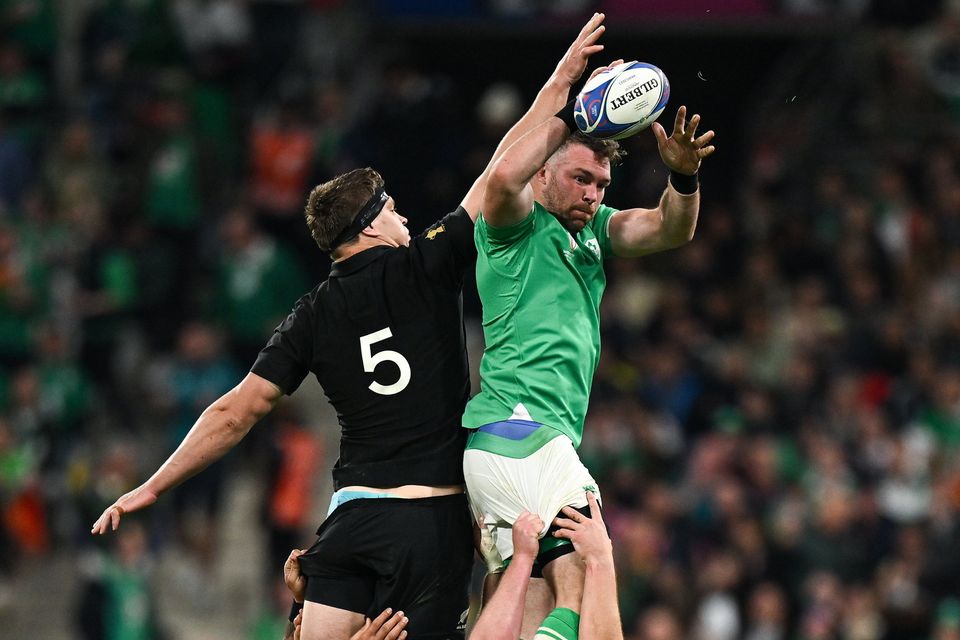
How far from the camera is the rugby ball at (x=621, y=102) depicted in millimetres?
5582

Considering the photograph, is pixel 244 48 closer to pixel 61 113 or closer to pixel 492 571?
pixel 61 113

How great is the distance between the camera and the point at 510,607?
5762 millimetres

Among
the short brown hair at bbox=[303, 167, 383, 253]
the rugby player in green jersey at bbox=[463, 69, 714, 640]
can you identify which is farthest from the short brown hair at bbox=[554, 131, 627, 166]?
the short brown hair at bbox=[303, 167, 383, 253]

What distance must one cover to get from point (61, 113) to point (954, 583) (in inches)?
345

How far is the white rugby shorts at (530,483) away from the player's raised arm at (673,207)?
889 millimetres

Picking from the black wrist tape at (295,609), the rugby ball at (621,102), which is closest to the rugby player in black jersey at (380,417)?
the black wrist tape at (295,609)

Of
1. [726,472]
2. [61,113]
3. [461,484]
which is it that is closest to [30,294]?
[61,113]

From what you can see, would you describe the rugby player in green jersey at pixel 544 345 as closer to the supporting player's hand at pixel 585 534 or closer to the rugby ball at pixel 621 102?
the supporting player's hand at pixel 585 534

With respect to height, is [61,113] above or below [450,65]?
above

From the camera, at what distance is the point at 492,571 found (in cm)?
605

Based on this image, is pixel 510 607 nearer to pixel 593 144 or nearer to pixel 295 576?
pixel 295 576

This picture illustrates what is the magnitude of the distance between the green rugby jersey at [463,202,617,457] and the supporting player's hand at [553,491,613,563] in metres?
0.28

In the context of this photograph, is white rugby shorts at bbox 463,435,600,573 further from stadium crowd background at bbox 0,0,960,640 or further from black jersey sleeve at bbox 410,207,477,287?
stadium crowd background at bbox 0,0,960,640

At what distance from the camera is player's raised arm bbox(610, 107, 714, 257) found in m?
5.91
